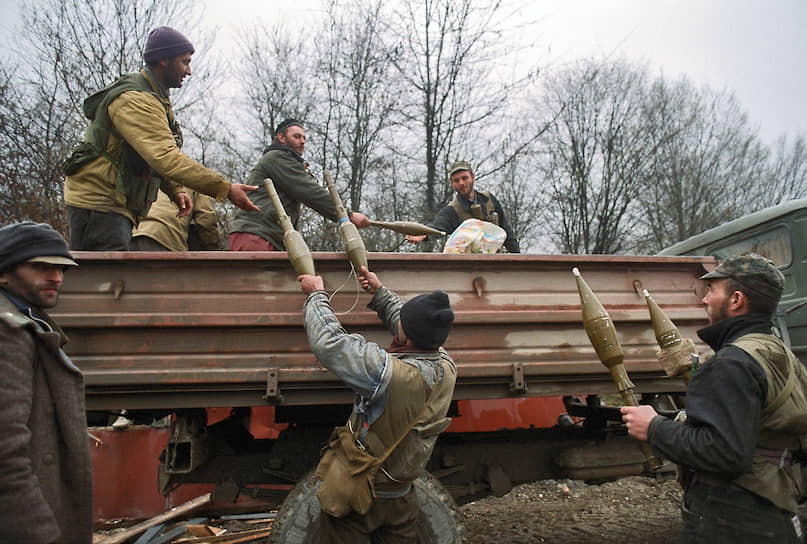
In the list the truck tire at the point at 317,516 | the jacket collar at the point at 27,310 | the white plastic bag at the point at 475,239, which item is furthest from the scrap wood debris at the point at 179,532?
the jacket collar at the point at 27,310

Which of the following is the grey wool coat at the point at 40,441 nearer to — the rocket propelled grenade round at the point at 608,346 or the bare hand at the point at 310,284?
the bare hand at the point at 310,284

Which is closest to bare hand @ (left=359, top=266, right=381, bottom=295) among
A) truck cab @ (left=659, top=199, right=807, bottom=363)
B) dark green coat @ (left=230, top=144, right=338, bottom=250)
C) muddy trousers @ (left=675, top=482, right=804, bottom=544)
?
dark green coat @ (left=230, top=144, right=338, bottom=250)

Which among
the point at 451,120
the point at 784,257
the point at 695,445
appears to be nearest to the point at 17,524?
the point at 695,445

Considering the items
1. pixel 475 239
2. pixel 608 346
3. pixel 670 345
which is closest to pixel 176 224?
pixel 475 239

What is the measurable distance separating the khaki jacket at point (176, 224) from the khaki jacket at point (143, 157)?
0.63 meters

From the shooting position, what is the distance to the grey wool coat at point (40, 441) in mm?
1411

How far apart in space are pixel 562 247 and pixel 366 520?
15.0m

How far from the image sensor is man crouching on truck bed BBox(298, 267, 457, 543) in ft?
6.97

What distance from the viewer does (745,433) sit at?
5.36 feet

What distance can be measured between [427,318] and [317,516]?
123 cm

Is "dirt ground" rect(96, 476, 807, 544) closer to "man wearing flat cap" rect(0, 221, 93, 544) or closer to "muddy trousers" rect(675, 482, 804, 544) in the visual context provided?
"muddy trousers" rect(675, 482, 804, 544)

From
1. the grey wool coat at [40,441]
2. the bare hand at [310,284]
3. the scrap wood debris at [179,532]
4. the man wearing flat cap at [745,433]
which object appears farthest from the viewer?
the scrap wood debris at [179,532]

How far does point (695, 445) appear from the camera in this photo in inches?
66.3

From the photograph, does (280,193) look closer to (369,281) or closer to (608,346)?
(369,281)
